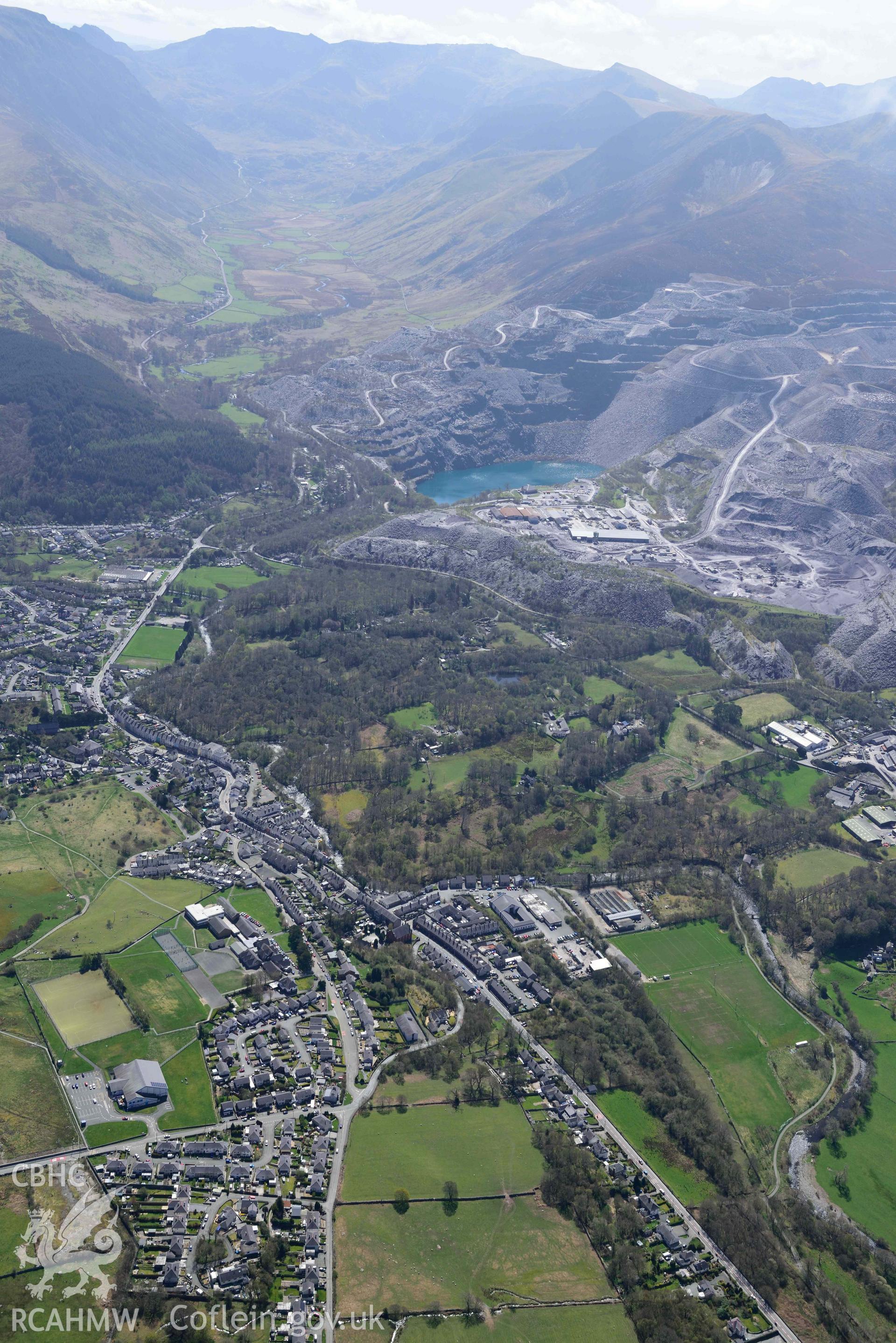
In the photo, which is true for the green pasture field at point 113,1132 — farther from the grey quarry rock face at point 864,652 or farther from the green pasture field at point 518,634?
the grey quarry rock face at point 864,652

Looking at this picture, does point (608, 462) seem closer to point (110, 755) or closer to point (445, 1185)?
point (110, 755)

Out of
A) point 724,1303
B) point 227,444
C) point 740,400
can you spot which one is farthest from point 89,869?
point 740,400

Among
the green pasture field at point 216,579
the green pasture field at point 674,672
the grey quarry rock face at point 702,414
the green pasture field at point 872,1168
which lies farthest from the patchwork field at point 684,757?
the green pasture field at point 216,579

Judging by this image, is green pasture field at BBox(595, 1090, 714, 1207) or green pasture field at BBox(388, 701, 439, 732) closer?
green pasture field at BBox(595, 1090, 714, 1207)

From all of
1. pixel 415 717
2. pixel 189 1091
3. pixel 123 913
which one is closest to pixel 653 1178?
pixel 189 1091

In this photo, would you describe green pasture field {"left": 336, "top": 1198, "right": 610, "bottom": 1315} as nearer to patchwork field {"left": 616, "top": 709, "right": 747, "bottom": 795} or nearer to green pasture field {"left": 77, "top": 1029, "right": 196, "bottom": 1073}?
green pasture field {"left": 77, "top": 1029, "right": 196, "bottom": 1073}

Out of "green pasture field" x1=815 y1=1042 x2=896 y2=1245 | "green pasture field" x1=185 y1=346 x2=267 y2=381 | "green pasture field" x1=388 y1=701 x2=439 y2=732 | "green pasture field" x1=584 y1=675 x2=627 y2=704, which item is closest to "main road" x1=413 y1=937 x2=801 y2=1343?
"green pasture field" x1=815 y1=1042 x2=896 y2=1245

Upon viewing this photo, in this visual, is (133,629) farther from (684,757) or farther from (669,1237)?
(669,1237)
